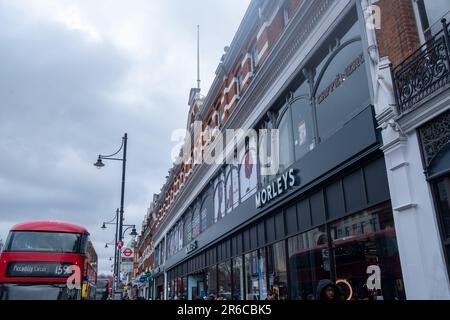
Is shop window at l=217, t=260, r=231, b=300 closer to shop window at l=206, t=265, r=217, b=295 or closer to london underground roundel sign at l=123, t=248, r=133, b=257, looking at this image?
shop window at l=206, t=265, r=217, b=295

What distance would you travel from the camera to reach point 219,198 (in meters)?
20.4

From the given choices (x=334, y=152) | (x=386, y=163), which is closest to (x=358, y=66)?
(x=334, y=152)

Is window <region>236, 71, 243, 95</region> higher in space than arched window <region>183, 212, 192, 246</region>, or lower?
higher

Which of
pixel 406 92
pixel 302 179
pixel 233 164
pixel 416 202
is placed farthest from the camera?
pixel 233 164

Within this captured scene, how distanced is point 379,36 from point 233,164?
10.5m

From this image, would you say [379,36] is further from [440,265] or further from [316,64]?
[440,265]

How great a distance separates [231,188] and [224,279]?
4209mm

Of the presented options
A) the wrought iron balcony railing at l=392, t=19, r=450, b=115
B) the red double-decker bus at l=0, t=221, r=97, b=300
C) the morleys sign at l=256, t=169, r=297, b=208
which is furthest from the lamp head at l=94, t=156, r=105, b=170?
the wrought iron balcony railing at l=392, t=19, r=450, b=115

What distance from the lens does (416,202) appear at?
688 cm

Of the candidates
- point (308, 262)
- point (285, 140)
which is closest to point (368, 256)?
point (308, 262)

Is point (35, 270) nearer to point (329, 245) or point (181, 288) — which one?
point (329, 245)

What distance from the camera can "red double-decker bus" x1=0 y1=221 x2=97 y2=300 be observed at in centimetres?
1378

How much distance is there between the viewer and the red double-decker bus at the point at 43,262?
1378 cm

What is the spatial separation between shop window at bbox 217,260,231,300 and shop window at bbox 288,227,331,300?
631 centimetres
